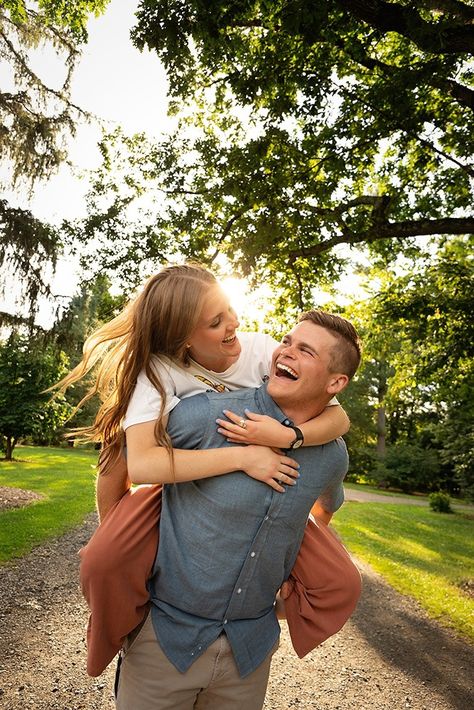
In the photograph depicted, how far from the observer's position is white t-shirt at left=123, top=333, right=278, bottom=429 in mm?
1848

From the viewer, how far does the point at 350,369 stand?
204 centimetres

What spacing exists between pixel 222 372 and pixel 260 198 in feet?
20.1

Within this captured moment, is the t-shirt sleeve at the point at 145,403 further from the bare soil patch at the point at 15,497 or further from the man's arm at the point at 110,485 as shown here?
the bare soil patch at the point at 15,497

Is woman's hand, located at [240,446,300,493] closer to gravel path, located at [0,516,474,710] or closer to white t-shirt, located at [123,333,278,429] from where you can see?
white t-shirt, located at [123,333,278,429]

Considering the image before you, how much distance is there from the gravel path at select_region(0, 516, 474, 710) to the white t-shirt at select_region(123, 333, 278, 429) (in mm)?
3427

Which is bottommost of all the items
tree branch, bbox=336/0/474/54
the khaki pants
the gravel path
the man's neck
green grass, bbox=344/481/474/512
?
green grass, bbox=344/481/474/512

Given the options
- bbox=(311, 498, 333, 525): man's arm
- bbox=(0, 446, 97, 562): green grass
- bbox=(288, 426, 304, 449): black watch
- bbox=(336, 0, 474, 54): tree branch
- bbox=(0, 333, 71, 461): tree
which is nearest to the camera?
bbox=(288, 426, 304, 449): black watch

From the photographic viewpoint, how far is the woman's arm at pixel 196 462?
175 centimetres

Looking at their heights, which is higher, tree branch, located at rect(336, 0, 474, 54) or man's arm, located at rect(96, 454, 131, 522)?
tree branch, located at rect(336, 0, 474, 54)

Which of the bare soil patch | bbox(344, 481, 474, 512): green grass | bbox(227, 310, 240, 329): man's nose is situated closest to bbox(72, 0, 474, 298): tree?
bbox(227, 310, 240, 329): man's nose

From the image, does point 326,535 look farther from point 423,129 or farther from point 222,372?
point 423,129

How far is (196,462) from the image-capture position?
176 centimetres

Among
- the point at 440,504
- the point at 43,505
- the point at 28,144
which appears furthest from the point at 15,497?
the point at 440,504

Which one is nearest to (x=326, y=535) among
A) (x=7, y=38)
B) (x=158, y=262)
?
(x=158, y=262)
